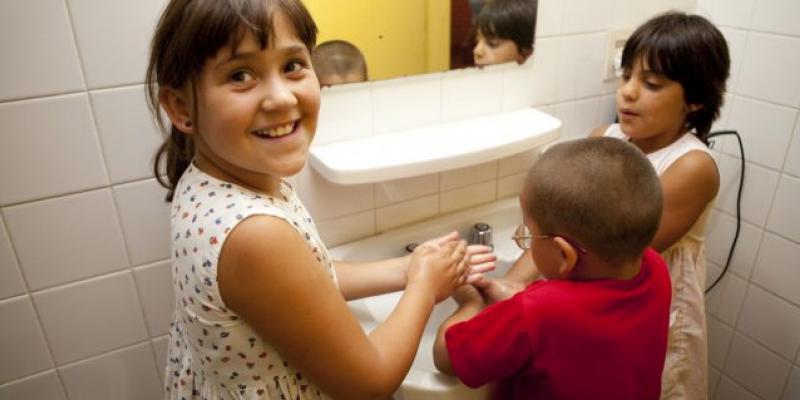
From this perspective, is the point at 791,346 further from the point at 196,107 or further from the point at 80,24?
the point at 80,24

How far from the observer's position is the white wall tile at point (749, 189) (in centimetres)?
125

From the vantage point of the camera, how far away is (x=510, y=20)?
3.52 feet

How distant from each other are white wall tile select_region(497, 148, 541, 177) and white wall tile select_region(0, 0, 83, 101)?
0.87m

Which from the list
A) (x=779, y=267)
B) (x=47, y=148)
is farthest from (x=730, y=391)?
(x=47, y=148)

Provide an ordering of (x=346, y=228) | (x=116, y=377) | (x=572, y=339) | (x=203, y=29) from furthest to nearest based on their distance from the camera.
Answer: (x=346, y=228) → (x=116, y=377) → (x=572, y=339) → (x=203, y=29)

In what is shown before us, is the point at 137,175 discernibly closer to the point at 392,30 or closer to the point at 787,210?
the point at 392,30

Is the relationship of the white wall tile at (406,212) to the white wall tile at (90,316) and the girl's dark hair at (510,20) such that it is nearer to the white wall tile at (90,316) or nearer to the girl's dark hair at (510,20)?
the girl's dark hair at (510,20)

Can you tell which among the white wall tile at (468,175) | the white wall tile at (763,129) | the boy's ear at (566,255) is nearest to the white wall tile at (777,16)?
the white wall tile at (763,129)

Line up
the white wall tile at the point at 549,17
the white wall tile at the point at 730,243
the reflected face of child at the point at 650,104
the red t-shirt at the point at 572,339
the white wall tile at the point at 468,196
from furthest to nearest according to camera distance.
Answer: the white wall tile at the point at 730,243 → the white wall tile at the point at 468,196 → the white wall tile at the point at 549,17 → the reflected face of child at the point at 650,104 → the red t-shirt at the point at 572,339

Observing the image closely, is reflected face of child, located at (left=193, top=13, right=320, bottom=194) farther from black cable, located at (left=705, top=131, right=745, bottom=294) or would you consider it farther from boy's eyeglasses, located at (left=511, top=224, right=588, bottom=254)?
black cable, located at (left=705, top=131, right=745, bottom=294)

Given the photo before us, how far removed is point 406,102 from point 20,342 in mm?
800

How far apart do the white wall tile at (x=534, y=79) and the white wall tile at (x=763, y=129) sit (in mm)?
482

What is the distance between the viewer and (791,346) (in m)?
1.28

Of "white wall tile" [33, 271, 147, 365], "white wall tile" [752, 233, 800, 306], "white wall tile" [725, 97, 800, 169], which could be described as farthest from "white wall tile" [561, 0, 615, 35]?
"white wall tile" [33, 271, 147, 365]
